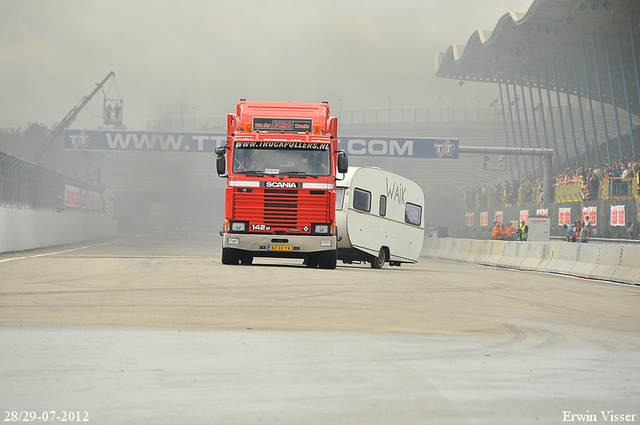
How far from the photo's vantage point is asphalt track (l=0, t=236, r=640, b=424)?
184 inches

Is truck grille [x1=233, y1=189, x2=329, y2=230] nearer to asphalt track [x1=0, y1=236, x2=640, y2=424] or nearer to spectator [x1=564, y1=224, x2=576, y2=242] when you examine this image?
asphalt track [x1=0, y1=236, x2=640, y2=424]

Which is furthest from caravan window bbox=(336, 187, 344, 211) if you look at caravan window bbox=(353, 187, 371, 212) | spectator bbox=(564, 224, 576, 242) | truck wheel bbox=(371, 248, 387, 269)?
spectator bbox=(564, 224, 576, 242)

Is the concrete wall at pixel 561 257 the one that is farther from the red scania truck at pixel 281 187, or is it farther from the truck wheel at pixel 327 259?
the red scania truck at pixel 281 187

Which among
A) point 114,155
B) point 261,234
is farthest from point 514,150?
point 114,155

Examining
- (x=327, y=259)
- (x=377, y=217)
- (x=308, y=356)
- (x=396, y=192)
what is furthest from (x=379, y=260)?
(x=308, y=356)

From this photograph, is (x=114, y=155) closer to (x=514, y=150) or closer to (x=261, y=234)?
(x=514, y=150)

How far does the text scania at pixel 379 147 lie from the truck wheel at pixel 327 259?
34290 mm

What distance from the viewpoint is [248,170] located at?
17.9 metres

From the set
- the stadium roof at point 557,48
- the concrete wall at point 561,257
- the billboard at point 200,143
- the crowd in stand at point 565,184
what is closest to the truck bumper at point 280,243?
the concrete wall at point 561,257

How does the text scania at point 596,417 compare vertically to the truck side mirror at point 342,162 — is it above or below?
below

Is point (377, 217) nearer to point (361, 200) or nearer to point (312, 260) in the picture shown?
point (361, 200)

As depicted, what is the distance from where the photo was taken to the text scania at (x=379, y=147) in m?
52.9

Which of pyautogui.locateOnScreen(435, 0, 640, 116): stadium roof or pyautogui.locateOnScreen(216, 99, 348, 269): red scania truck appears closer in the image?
pyautogui.locateOnScreen(216, 99, 348, 269): red scania truck

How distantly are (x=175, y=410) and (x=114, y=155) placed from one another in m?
95.3
